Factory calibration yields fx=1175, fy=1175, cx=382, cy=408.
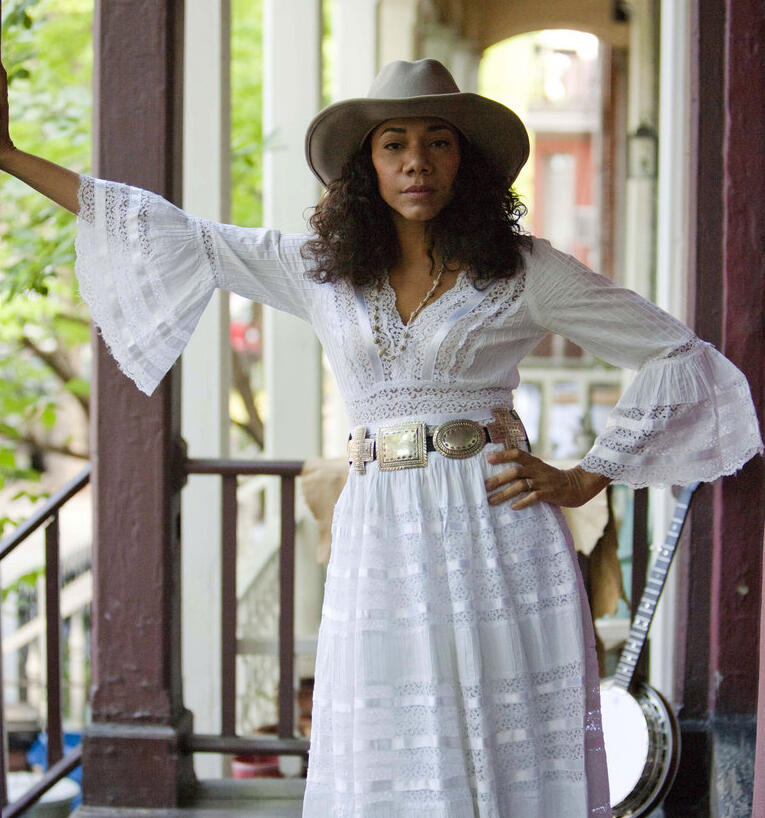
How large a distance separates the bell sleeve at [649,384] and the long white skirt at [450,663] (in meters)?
0.31

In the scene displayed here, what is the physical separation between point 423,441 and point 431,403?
8 centimetres

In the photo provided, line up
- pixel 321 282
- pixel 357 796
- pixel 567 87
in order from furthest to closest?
pixel 567 87 < pixel 321 282 < pixel 357 796

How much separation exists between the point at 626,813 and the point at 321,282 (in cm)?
176

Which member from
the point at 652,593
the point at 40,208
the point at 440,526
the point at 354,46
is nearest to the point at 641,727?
the point at 652,593

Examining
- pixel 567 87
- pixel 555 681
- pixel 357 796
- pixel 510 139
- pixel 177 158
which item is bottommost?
pixel 357 796

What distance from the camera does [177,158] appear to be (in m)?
3.33

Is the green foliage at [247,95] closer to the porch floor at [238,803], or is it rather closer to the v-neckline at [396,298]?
the porch floor at [238,803]

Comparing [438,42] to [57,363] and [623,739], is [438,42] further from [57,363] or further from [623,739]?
[623,739]

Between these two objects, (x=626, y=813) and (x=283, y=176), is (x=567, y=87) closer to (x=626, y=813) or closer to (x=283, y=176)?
(x=283, y=176)

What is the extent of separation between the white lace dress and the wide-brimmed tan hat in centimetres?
21

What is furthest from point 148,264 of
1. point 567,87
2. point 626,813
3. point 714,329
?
point 567,87

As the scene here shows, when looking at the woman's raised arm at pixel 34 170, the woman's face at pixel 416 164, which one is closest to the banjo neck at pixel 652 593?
the woman's face at pixel 416 164

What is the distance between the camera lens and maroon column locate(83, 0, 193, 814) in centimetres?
326

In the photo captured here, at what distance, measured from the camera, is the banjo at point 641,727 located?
3203 mm
